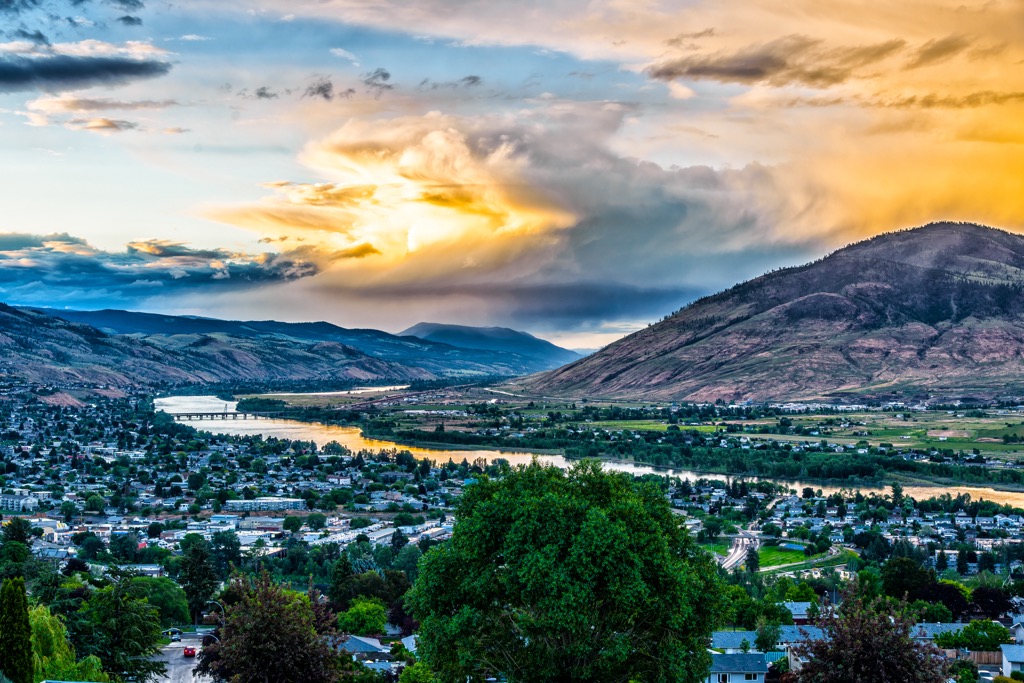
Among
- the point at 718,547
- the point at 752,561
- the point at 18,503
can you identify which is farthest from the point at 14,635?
the point at 18,503

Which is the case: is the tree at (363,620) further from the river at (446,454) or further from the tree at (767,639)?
the tree at (767,639)

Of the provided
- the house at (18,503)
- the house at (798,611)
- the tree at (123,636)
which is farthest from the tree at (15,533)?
the house at (798,611)

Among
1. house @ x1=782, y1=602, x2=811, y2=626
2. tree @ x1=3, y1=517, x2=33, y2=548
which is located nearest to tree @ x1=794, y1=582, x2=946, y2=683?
house @ x1=782, y1=602, x2=811, y2=626

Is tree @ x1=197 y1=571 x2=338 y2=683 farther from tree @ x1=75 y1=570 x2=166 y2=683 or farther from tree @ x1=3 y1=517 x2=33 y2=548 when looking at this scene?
tree @ x1=3 y1=517 x2=33 y2=548

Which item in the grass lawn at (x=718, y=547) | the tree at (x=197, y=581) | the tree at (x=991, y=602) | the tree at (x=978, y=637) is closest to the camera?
→ the tree at (x=978, y=637)

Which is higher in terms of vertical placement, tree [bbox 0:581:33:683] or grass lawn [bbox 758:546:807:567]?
tree [bbox 0:581:33:683]

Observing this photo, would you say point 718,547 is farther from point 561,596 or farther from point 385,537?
point 561,596

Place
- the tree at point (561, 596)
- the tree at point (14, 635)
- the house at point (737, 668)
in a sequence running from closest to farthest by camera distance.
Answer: the tree at point (561, 596) → the tree at point (14, 635) → the house at point (737, 668)
